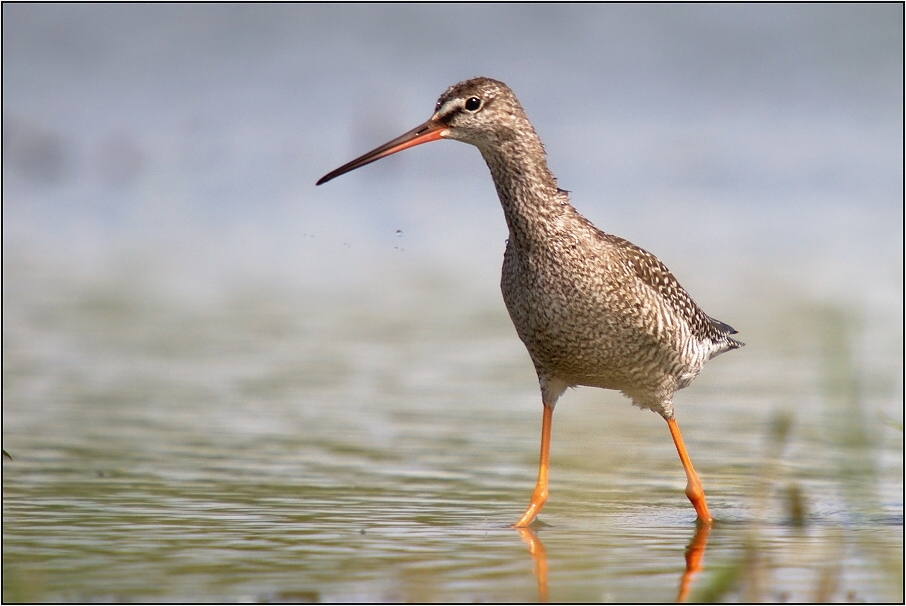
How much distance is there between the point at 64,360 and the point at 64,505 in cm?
423

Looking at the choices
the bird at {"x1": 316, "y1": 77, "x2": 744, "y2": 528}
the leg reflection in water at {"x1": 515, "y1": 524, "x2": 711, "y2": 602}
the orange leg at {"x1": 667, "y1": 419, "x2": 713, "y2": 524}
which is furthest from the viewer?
the orange leg at {"x1": 667, "y1": 419, "x2": 713, "y2": 524}

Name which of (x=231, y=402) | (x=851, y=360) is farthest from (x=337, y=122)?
(x=851, y=360)

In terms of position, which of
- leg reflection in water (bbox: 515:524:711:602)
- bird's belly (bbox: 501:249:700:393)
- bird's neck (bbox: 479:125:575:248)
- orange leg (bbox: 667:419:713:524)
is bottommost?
leg reflection in water (bbox: 515:524:711:602)

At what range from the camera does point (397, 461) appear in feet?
29.4

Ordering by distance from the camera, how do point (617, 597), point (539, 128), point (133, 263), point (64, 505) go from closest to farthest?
point (617, 597) < point (64, 505) < point (133, 263) < point (539, 128)

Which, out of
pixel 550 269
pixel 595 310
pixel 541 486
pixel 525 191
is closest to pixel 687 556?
pixel 541 486

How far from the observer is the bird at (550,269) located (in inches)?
302

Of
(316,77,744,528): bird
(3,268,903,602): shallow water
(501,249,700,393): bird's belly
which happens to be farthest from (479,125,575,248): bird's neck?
(3,268,903,602): shallow water

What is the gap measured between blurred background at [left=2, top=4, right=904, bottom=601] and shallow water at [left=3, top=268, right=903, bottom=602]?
0.04 m

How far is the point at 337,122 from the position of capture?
25172 millimetres

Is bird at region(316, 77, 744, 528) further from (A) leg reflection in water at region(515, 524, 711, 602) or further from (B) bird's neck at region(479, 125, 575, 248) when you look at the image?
(A) leg reflection in water at region(515, 524, 711, 602)

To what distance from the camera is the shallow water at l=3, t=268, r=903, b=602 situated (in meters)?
6.12

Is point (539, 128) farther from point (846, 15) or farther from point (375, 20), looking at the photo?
point (846, 15)

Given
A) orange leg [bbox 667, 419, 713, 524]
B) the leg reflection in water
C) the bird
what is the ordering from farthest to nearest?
orange leg [bbox 667, 419, 713, 524]
the bird
the leg reflection in water
